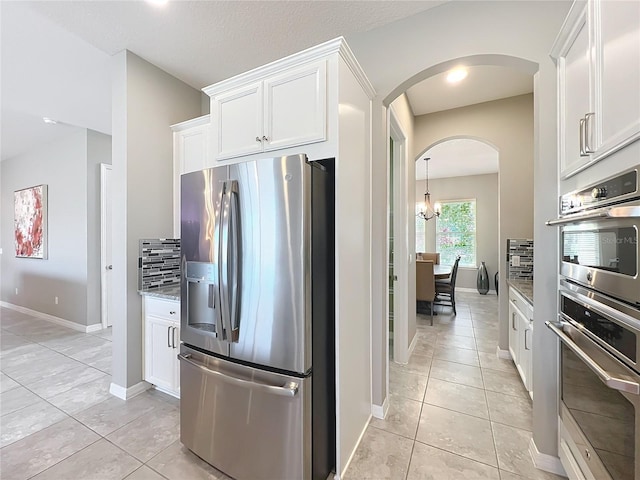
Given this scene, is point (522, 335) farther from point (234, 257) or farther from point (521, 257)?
point (234, 257)

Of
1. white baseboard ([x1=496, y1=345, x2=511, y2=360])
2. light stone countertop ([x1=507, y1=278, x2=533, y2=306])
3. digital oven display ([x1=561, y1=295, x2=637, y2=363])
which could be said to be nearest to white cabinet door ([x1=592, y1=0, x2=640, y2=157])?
digital oven display ([x1=561, y1=295, x2=637, y2=363])

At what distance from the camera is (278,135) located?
1.64 m

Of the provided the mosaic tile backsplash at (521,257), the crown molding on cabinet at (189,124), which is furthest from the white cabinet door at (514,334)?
the crown molding on cabinet at (189,124)

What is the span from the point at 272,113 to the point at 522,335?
8.57 feet

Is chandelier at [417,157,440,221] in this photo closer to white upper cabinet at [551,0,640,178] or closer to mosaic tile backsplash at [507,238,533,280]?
mosaic tile backsplash at [507,238,533,280]

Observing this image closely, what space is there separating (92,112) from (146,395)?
3.42 meters

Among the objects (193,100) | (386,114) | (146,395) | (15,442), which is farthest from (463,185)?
(15,442)

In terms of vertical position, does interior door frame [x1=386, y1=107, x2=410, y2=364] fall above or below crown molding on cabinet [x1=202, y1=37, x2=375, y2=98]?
below

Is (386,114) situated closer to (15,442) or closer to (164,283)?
(164,283)

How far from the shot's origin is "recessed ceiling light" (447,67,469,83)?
257 cm

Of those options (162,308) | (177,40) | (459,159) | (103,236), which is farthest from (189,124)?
(459,159)

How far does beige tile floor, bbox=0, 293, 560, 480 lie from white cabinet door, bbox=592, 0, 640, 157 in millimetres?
1783

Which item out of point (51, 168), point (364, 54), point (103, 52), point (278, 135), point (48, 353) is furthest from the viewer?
point (51, 168)

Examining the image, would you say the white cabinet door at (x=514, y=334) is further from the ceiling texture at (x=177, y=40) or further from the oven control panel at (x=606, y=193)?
the ceiling texture at (x=177, y=40)
